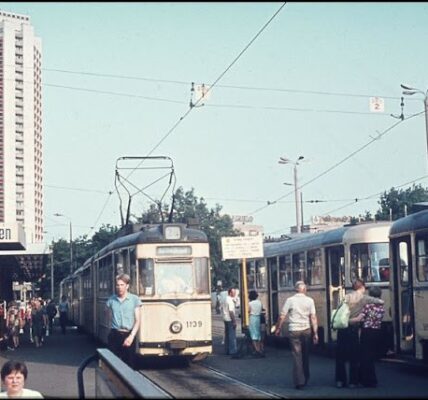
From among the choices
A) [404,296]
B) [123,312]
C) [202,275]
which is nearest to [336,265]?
[202,275]

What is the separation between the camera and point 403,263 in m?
17.1

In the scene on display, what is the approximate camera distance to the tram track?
14.1 m

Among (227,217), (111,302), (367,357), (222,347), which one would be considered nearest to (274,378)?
(367,357)

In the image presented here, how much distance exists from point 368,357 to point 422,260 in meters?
2.18

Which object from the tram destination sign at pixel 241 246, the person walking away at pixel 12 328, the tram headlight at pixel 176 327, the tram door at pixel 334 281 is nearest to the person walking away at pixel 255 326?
the tram destination sign at pixel 241 246

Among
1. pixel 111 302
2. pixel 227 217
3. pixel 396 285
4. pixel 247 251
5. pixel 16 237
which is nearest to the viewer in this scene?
pixel 111 302

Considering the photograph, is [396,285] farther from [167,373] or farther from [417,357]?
[167,373]

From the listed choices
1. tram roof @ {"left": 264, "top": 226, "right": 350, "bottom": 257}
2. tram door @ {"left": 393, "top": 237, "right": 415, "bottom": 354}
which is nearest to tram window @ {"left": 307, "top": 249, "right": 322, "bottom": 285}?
tram roof @ {"left": 264, "top": 226, "right": 350, "bottom": 257}

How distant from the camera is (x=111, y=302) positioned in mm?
13977

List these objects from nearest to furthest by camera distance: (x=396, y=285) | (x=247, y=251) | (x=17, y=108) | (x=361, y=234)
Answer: (x=396, y=285)
(x=361, y=234)
(x=247, y=251)
(x=17, y=108)

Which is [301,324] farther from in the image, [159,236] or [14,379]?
[14,379]

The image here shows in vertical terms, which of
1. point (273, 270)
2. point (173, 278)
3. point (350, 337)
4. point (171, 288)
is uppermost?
point (273, 270)

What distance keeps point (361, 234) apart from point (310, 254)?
8.38 feet

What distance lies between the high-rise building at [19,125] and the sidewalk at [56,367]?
4275 inches
